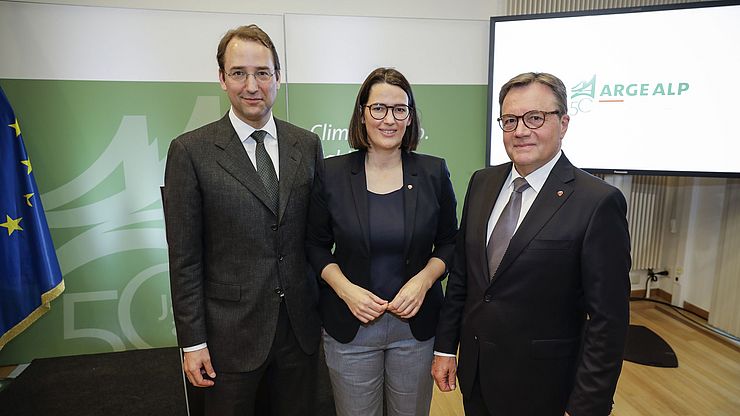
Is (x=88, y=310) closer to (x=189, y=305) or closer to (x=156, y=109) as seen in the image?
(x=156, y=109)

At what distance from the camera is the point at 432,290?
5.46 feet

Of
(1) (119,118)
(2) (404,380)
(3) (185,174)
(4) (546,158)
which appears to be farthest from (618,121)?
(1) (119,118)

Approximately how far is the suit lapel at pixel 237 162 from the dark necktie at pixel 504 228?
0.73 m

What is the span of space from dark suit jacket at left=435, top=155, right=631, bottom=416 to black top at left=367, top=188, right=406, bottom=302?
23cm

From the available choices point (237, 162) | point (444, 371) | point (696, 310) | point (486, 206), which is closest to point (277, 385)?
point (444, 371)

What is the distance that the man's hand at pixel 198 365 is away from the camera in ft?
5.08

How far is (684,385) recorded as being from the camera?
300cm

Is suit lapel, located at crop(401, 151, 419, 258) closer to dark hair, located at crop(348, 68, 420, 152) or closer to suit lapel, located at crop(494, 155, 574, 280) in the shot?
dark hair, located at crop(348, 68, 420, 152)

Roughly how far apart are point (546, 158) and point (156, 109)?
2.74 meters

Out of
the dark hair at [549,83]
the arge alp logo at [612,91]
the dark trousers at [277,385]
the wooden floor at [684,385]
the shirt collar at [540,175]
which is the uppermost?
the arge alp logo at [612,91]

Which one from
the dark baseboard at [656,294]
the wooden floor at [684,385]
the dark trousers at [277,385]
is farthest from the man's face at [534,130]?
the dark baseboard at [656,294]

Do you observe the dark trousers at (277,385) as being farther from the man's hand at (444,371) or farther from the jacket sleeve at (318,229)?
the man's hand at (444,371)

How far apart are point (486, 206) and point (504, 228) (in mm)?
105

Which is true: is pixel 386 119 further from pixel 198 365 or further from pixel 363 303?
pixel 198 365
